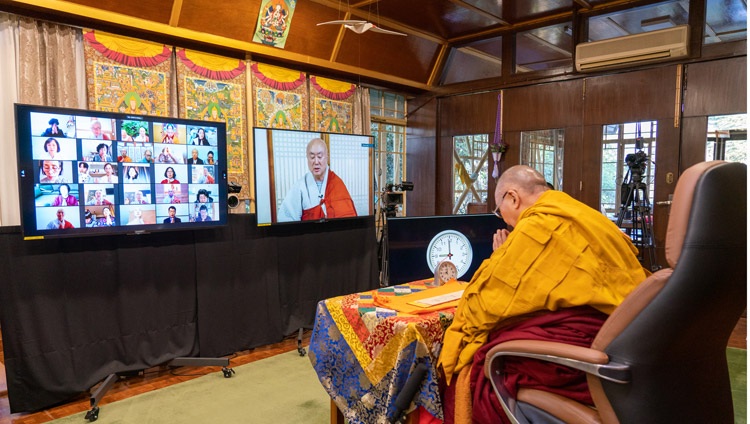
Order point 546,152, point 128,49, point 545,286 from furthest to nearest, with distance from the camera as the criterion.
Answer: point 546,152, point 128,49, point 545,286

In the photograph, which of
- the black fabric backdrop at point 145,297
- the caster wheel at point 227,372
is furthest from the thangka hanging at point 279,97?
the caster wheel at point 227,372

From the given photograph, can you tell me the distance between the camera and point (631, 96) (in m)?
4.65

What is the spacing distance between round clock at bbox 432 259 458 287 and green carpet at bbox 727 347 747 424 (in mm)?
1565

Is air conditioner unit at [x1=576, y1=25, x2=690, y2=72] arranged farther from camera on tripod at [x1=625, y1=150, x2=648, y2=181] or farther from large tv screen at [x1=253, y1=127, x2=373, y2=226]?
large tv screen at [x1=253, y1=127, x2=373, y2=226]

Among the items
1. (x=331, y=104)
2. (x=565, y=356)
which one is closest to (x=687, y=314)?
(x=565, y=356)

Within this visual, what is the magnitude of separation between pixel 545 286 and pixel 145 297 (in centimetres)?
267

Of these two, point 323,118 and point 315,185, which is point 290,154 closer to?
point 315,185

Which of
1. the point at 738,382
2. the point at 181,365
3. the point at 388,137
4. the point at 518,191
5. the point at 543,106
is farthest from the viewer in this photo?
the point at 388,137

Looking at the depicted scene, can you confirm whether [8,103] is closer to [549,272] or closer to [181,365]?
[181,365]

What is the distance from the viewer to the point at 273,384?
9.73ft

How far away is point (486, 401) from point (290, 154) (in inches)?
110

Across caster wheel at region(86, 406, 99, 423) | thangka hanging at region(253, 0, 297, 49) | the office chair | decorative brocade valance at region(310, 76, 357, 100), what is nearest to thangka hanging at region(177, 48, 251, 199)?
thangka hanging at region(253, 0, 297, 49)

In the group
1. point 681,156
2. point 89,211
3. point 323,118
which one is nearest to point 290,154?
point 323,118

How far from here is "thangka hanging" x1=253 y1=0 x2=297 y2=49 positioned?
4074mm
